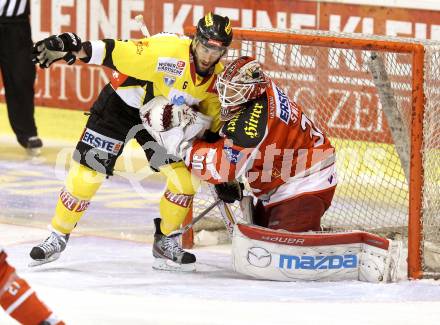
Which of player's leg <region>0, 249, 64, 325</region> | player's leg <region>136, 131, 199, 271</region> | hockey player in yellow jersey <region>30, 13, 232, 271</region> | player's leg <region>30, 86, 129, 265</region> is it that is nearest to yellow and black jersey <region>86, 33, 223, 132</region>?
hockey player in yellow jersey <region>30, 13, 232, 271</region>

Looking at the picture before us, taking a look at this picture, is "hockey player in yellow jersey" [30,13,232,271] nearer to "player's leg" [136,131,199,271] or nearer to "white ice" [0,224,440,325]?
"player's leg" [136,131,199,271]

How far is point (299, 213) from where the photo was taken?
16.9 feet

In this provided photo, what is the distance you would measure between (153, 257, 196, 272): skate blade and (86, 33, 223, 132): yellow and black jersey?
0.64m

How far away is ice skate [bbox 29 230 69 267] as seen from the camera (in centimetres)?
516

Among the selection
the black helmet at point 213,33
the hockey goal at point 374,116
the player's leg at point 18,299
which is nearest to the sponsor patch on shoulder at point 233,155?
the black helmet at point 213,33

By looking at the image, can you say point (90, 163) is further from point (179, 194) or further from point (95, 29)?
point (95, 29)

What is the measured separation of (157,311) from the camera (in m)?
4.54

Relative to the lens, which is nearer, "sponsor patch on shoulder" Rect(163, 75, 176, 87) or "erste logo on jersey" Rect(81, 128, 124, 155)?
"sponsor patch on shoulder" Rect(163, 75, 176, 87)

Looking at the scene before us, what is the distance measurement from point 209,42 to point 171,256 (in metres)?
0.89

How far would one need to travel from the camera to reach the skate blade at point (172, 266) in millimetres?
5293

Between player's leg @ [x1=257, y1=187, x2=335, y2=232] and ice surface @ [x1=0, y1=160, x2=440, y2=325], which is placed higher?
player's leg @ [x1=257, y1=187, x2=335, y2=232]

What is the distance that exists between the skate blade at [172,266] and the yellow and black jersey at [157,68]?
639 millimetres

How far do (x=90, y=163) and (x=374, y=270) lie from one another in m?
1.16

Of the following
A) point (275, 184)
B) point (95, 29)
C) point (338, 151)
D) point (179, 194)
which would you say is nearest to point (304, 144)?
point (275, 184)
